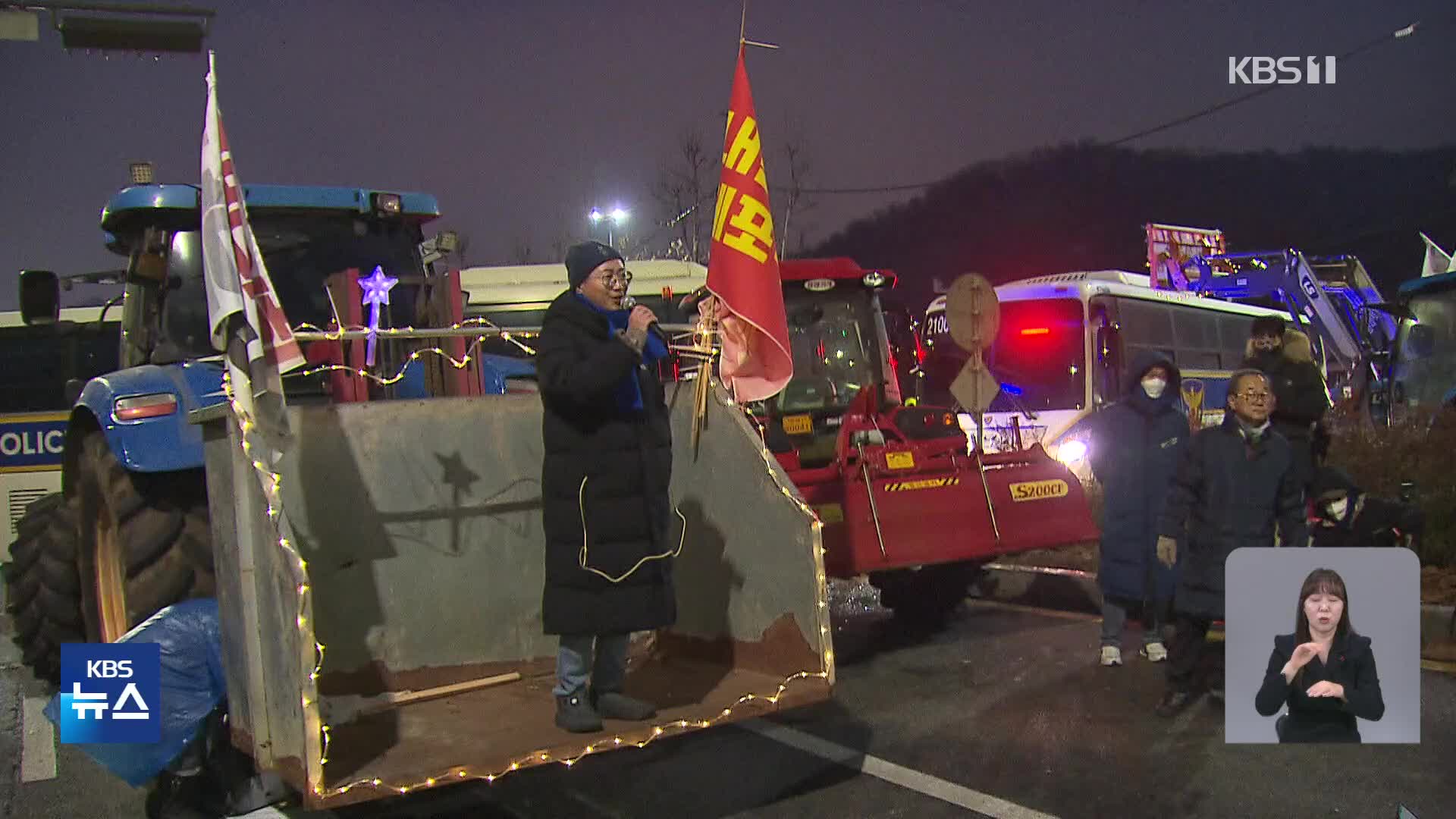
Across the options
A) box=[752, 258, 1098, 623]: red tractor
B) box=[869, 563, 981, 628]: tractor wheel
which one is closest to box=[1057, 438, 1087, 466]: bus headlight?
box=[752, 258, 1098, 623]: red tractor

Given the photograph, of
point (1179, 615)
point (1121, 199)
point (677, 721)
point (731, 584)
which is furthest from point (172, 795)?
point (1121, 199)

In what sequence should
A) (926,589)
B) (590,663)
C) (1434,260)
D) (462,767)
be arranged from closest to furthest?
(462,767)
(590,663)
(926,589)
(1434,260)

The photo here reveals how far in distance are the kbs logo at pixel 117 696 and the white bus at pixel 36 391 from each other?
25.7 ft

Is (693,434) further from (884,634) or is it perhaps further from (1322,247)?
(1322,247)

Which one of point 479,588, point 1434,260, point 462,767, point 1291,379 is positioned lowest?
point 462,767

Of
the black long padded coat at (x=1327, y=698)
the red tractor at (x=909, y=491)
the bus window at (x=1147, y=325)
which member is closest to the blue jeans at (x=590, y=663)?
the black long padded coat at (x=1327, y=698)

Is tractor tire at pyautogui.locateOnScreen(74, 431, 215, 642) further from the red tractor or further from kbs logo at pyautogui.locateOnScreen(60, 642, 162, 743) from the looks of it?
the red tractor

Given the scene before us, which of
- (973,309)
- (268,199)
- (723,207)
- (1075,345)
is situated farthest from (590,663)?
(1075,345)

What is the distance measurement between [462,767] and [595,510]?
3.32 feet

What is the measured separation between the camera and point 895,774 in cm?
562

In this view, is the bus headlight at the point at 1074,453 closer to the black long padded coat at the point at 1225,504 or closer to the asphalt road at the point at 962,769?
the asphalt road at the point at 962,769

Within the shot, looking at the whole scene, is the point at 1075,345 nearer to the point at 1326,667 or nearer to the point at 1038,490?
the point at 1038,490

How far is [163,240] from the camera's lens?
6.78 metres

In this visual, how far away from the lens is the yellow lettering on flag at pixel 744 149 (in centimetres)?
554
